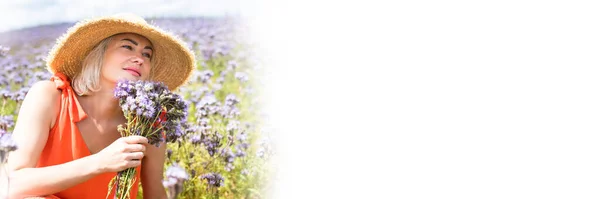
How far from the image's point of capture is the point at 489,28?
2094 millimetres

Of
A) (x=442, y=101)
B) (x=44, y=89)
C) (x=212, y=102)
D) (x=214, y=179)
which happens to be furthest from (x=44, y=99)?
(x=442, y=101)

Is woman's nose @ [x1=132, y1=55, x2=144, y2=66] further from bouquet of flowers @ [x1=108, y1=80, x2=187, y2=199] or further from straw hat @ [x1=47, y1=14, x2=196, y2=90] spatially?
bouquet of flowers @ [x1=108, y1=80, x2=187, y2=199]

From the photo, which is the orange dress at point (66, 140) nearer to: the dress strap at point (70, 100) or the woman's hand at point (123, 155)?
the dress strap at point (70, 100)

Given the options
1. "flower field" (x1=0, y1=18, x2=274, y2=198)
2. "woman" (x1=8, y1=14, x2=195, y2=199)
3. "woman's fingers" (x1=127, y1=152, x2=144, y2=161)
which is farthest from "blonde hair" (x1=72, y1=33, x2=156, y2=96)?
"woman's fingers" (x1=127, y1=152, x2=144, y2=161)

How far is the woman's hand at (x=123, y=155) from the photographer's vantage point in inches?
64.4

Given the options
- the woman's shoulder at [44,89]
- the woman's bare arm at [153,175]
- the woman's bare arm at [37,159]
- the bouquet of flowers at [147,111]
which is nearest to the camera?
the bouquet of flowers at [147,111]

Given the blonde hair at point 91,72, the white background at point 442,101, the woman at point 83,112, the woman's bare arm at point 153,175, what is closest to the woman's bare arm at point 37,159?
the woman at point 83,112

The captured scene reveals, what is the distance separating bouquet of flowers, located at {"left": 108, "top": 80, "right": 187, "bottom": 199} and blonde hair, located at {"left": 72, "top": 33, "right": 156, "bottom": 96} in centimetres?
27

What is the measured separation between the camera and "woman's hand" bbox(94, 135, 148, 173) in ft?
5.36

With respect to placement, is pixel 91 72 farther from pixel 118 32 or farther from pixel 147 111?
pixel 147 111

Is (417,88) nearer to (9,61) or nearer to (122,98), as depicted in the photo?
(122,98)

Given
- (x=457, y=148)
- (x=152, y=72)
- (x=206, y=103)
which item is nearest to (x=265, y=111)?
(x=206, y=103)

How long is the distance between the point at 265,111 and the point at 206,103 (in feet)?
0.95

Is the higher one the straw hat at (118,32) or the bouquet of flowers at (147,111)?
the straw hat at (118,32)
